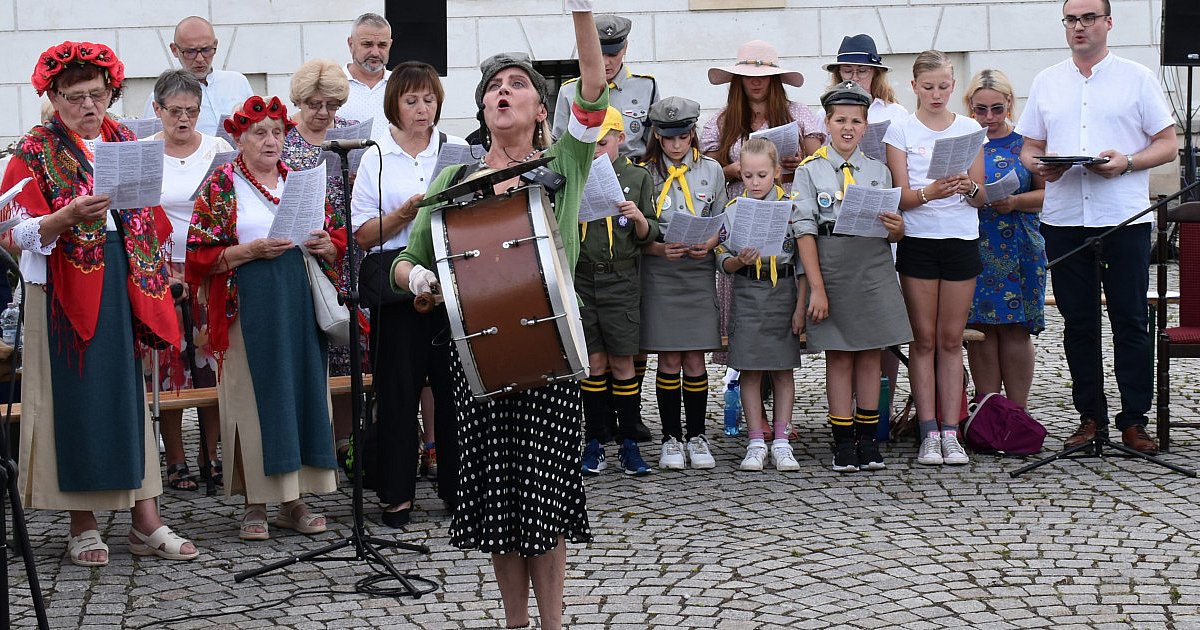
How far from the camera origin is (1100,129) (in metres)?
7.98

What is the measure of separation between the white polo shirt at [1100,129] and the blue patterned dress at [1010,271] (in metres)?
0.29

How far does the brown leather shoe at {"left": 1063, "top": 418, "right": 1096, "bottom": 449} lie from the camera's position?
8070 millimetres

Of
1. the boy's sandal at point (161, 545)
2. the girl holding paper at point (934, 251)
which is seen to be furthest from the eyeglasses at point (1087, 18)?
the boy's sandal at point (161, 545)

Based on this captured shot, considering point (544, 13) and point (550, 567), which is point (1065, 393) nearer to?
point (550, 567)

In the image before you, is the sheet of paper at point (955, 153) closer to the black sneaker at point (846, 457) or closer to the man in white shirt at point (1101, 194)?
the man in white shirt at point (1101, 194)

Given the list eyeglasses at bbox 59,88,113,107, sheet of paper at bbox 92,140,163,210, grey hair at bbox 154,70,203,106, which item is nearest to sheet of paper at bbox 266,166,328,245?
sheet of paper at bbox 92,140,163,210

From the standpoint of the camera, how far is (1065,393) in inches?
392

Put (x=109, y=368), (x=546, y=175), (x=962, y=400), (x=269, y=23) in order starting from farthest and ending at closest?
(x=269, y=23) < (x=962, y=400) < (x=109, y=368) < (x=546, y=175)

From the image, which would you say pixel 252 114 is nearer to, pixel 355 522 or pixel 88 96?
pixel 88 96

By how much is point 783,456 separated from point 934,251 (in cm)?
132

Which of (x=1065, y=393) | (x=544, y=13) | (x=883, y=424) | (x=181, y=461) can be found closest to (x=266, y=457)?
(x=181, y=461)

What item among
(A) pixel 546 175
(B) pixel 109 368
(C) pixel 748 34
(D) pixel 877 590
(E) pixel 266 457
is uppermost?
(C) pixel 748 34

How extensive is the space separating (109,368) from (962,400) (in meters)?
4.69

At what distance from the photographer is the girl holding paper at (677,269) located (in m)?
7.77
